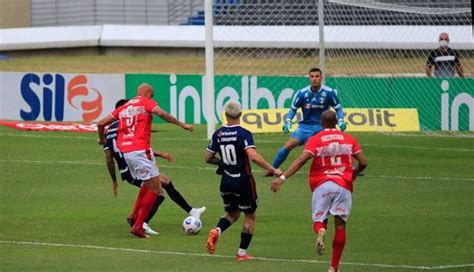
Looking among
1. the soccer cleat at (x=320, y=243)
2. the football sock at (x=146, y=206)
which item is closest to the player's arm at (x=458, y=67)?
the football sock at (x=146, y=206)

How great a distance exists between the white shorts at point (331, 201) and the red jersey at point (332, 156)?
2.5 inches

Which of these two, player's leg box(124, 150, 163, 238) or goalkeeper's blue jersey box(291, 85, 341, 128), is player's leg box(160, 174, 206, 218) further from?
goalkeeper's blue jersey box(291, 85, 341, 128)

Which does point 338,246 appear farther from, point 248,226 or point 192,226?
point 192,226

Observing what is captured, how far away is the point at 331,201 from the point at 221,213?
234 inches

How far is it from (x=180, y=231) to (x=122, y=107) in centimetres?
196

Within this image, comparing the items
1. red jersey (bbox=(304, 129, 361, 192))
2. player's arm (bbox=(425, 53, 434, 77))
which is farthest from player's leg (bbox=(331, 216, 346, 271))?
player's arm (bbox=(425, 53, 434, 77))

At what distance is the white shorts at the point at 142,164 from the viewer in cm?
1772

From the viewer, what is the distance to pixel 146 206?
17.5 meters

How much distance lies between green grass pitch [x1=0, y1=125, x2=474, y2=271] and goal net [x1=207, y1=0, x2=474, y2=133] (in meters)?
1.41

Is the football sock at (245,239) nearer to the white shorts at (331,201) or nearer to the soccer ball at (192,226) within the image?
the white shorts at (331,201)

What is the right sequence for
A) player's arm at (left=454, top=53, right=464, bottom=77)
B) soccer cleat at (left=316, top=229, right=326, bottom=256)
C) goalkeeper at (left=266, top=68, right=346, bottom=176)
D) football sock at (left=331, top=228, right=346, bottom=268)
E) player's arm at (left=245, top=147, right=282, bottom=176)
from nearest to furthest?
1. soccer cleat at (left=316, top=229, right=326, bottom=256)
2. football sock at (left=331, top=228, right=346, bottom=268)
3. player's arm at (left=245, top=147, right=282, bottom=176)
4. goalkeeper at (left=266, top=68, right=346, bottom=176)
5. player's arm at (left=454, top=53, right=464, bottom=77)

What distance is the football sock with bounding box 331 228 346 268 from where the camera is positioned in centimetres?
1416

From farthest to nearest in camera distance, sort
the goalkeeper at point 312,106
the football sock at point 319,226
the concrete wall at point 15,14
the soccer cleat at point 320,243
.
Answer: the concrete wall at point 15,14 < the goalkeeper at point 312,106 < the football sock at point 319,226 < the soccer cleat at point 320,243

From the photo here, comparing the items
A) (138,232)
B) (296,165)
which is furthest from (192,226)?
(296,165)
